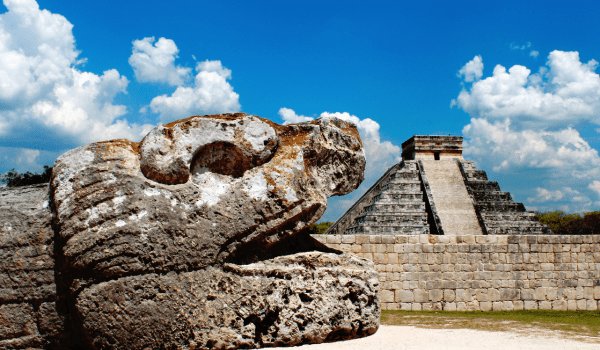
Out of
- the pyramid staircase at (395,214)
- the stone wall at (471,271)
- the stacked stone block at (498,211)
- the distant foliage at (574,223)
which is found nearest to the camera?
the stone wall at (471,271)

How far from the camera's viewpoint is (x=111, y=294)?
3617 mm

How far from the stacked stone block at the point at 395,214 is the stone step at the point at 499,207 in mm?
3353

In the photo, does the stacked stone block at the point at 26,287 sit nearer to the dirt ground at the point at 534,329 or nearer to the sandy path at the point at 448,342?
the sandy path at the point at 448,342

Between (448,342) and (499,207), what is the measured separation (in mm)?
15010

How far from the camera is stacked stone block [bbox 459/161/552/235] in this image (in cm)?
1622

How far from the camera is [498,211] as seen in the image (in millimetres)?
17594

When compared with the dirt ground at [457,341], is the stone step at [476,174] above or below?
above

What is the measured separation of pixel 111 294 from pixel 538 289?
8.86 meters

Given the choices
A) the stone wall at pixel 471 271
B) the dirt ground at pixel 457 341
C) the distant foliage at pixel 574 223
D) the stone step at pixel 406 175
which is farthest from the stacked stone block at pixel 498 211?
the dirt ground at pixel 457 341

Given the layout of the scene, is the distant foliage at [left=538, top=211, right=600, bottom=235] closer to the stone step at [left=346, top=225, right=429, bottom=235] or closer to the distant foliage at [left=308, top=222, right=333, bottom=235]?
the distant foliage at [left=308, top=222, right=333, bottom=235]

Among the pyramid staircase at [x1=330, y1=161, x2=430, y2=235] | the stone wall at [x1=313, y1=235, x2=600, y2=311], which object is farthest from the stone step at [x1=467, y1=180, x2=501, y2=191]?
the stone wall at [x1=313, y1=235, x2=600, y2=311]

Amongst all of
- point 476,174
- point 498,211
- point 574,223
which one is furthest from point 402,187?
point 574,223

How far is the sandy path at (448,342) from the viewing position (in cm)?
393

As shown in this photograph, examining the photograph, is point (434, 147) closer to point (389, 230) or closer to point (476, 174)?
point (476, 174)
